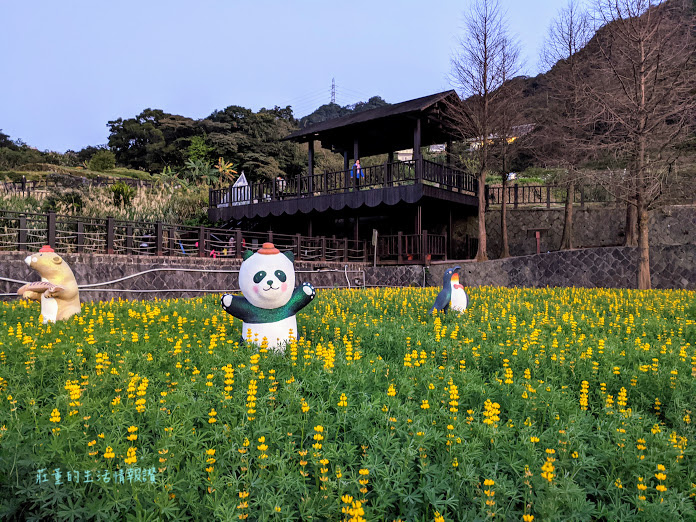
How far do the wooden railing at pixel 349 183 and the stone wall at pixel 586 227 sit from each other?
2.82 metres

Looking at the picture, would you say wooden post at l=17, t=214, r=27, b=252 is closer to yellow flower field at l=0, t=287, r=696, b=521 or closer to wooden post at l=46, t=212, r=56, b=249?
wooden post at l=46, t=212, r=56, b=249

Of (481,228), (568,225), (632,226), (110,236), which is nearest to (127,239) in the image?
(110,236)

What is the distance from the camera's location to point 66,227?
17875 millimetres

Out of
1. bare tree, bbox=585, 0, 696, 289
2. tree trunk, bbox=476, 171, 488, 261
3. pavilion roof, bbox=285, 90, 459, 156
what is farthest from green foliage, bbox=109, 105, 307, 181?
bare tree, bbox=585, 0, 696, 289

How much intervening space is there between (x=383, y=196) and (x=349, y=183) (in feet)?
10.1

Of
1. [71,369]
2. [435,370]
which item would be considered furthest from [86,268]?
[435,370]

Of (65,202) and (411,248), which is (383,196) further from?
(65,202)

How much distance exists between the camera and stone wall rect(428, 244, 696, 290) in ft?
52.6

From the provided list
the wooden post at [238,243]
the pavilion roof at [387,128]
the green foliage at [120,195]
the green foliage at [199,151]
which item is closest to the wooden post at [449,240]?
the pavilion roof at [387,128]

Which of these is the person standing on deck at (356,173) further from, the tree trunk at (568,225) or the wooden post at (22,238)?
the wooden post at (22,238)

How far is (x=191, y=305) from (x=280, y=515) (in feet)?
24.5

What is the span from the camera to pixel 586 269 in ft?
56.6

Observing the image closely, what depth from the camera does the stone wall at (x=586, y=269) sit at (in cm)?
1605

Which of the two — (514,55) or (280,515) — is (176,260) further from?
(514,55)
